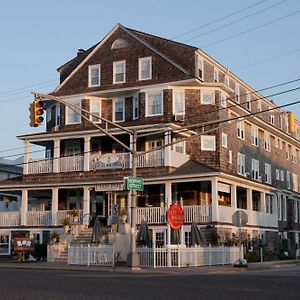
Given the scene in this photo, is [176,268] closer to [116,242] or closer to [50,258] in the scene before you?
[116,242]

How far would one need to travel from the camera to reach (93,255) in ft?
109

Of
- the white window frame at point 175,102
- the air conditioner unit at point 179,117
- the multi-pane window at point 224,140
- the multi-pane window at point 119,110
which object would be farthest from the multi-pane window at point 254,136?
the multi-pane window at point 119,110

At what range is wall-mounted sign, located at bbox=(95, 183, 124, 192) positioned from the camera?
40.2m

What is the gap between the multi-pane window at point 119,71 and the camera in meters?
45.0

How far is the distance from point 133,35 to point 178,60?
3968 mm

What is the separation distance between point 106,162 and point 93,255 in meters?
9.65

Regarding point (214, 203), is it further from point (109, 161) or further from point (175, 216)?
point (175, 216)

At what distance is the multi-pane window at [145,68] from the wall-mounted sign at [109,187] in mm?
8520

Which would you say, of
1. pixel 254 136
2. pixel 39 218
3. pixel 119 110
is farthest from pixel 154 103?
pixel 39 218

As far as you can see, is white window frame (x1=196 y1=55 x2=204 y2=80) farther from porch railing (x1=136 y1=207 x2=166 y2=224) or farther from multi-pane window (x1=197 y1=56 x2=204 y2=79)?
porch railing (x1=136 y1=207 x2=166 y2=224)

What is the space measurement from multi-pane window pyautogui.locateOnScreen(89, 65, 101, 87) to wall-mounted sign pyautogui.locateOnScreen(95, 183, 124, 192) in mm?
8946

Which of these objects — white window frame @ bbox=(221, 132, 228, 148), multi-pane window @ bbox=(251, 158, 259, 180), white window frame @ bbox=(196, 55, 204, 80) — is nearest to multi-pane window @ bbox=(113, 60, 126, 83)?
white window frame @ bbox=(196, 55, 204, 80)

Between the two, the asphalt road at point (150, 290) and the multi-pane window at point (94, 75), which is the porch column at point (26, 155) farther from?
the asphalt road at point (150, 290)

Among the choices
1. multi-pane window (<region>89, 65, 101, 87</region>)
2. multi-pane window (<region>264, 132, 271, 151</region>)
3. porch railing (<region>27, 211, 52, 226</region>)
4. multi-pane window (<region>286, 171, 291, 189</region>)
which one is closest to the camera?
porch railing (<region>27, 211, 52, 226</region>)
